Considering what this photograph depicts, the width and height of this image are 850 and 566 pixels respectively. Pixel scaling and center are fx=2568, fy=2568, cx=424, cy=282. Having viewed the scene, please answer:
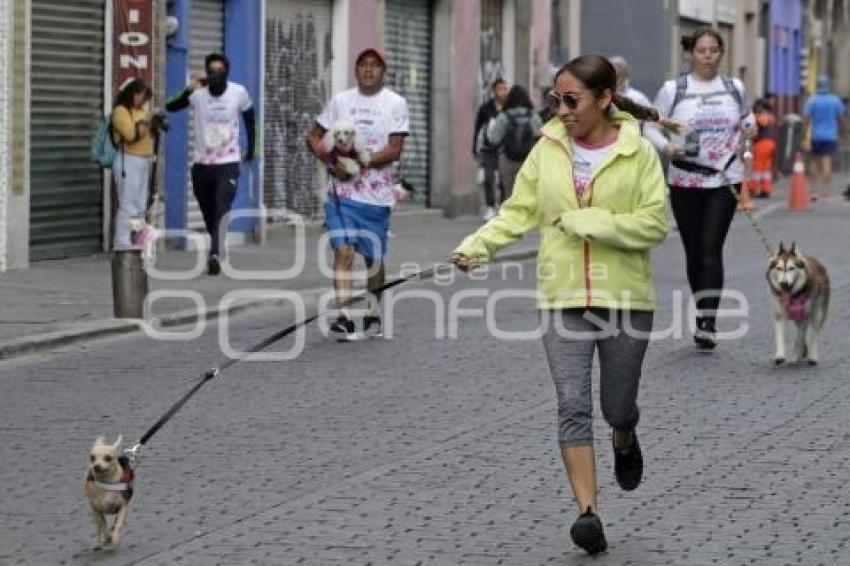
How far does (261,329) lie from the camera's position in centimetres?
1653

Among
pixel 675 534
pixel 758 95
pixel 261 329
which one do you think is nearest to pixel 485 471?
pixel 675 534

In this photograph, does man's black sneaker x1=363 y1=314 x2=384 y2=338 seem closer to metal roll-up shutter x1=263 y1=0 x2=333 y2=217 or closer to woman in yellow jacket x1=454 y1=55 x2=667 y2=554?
woman in yellow jacket x1=454 y1=55 x2=667 y2=554

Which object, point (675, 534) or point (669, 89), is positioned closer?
point (675, 534)

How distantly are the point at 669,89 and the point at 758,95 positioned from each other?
39.1m

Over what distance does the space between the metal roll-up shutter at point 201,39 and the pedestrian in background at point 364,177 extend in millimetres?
9357

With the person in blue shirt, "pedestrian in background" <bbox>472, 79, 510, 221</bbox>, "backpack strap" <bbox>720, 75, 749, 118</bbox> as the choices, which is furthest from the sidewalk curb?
the person in blue shirt

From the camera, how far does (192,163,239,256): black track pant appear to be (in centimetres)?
2162

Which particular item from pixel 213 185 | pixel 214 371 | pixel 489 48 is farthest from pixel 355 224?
pixel 489 48

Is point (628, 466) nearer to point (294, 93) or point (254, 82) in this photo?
point (254, 82)

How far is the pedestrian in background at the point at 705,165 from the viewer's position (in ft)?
48.6

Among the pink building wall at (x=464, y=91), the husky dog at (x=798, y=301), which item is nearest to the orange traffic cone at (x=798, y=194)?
the pink building wall at (x=464, y=91)

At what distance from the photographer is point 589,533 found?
805 cm

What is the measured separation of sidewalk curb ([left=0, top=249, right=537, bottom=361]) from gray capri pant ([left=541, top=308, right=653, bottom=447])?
6655 mm

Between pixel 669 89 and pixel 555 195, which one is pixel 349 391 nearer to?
pixel 669 89
